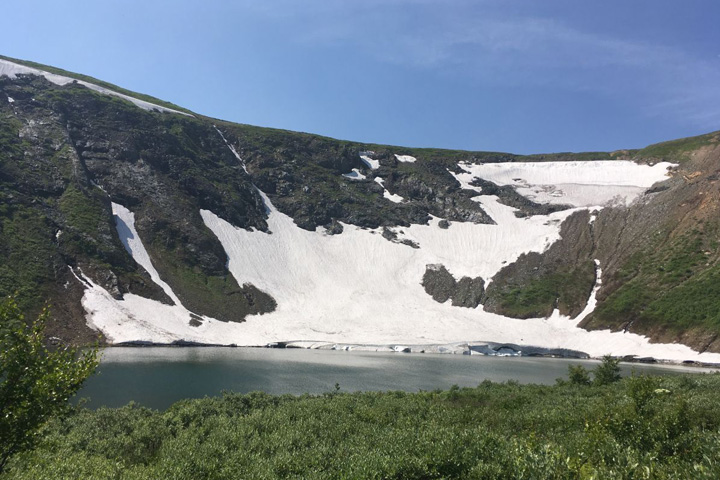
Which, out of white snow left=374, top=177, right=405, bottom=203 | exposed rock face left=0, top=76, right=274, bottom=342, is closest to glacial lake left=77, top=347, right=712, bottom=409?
exposed rock face left=0, top=76, right=274, bottom=342

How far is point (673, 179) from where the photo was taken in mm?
134250

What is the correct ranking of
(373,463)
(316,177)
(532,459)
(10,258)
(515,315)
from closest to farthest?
1. (532,459)
2. (373,463)
3. (10,258)
4. (515,315)
5. (316,177)

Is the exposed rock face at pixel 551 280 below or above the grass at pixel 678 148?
below

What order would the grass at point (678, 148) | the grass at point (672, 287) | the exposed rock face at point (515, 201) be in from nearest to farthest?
the grass at point (672, 287) < the grass at point (678, 148) < the exposed rock face at point (515, 201)

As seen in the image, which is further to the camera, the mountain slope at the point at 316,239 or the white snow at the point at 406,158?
the white snow at the point at 406,158

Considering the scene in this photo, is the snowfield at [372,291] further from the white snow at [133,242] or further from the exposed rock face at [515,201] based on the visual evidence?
the exposed rock face at [515,201]

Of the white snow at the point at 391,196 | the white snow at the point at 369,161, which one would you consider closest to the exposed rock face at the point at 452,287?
the white snow at the point at 391,196

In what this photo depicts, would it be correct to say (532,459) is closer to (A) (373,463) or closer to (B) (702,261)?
(A) (373,463)

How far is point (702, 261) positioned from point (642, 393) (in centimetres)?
10154

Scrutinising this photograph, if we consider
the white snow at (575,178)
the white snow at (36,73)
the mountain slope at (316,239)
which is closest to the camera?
the mountain slope at (316,239)

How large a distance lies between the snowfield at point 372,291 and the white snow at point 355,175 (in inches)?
1287

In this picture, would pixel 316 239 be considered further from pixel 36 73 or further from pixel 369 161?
pixel 36 73

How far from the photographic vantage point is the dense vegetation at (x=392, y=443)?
10.9 metres

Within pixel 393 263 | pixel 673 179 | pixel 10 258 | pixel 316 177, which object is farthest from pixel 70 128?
pixel 673 179
